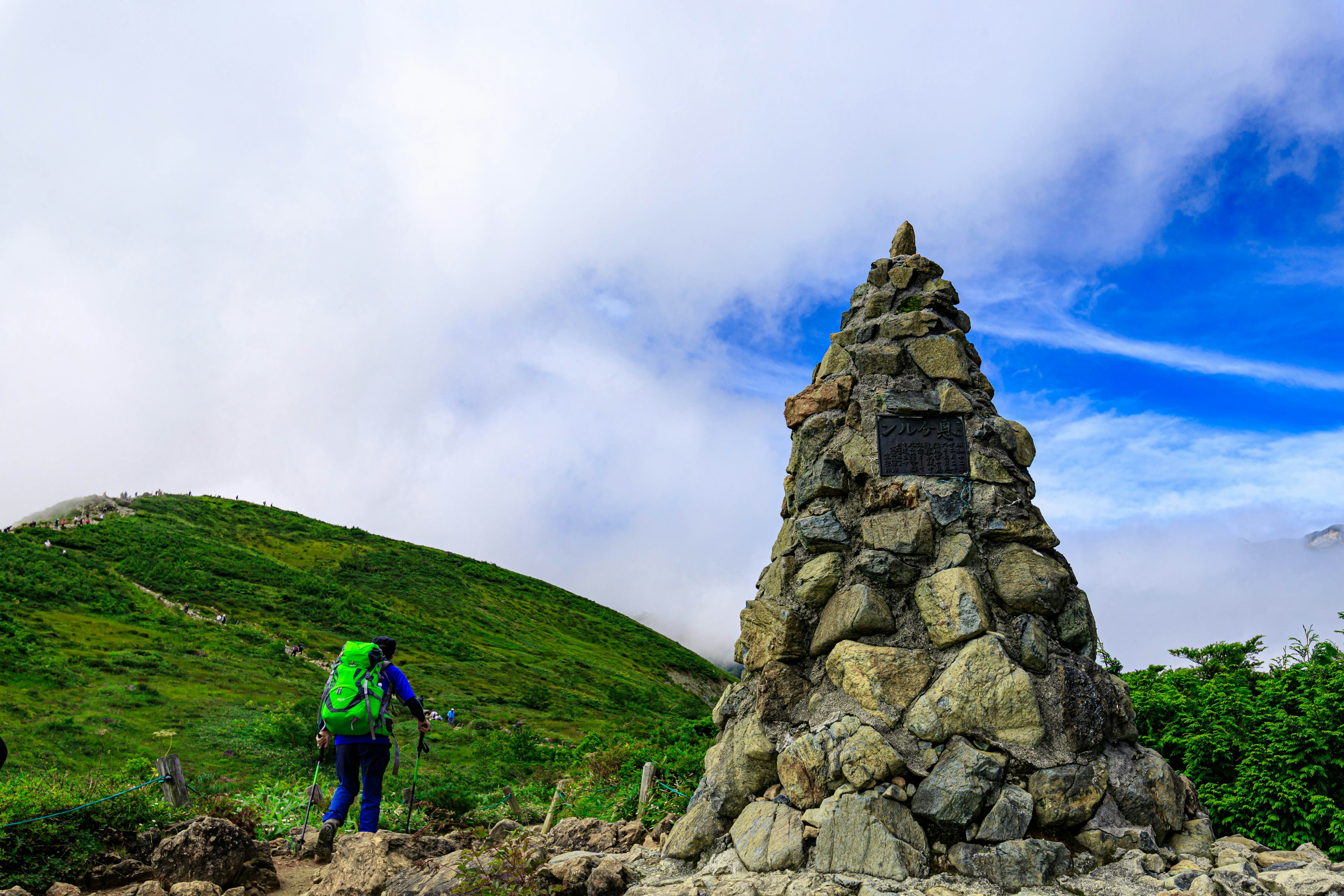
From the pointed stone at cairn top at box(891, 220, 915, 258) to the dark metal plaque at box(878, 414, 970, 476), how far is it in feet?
6.30

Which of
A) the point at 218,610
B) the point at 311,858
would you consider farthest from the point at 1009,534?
the point at 218,610

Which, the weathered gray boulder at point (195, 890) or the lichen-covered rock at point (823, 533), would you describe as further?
the lichen-covered rock at point (823, 533)

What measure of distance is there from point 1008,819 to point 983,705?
0.73 metres

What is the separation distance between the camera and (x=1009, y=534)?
6094 mm

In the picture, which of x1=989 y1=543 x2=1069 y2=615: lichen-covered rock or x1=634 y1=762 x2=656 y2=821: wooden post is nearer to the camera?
x1=989 y1=543 x2=1069 y2=615: lichen-covered rock

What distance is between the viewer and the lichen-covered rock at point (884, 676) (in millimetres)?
5562

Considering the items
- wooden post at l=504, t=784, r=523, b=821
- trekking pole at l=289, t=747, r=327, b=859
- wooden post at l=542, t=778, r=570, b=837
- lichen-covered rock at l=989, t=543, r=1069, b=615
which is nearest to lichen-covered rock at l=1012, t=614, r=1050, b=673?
lichen-covered rock at l=989, t=543, r=1069, b=615

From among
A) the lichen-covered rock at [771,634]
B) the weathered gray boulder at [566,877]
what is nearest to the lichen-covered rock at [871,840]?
the lichen-covered rock at [771,634]

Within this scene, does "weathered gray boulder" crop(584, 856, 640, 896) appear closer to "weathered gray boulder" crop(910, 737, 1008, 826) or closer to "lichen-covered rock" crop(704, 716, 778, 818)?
"lichen-covered rock" crop(704, 716, 778, 818)

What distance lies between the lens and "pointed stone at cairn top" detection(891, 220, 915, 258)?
7582mm

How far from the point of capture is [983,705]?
5.35 metres

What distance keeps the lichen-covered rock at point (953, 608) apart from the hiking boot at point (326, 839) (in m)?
5.79

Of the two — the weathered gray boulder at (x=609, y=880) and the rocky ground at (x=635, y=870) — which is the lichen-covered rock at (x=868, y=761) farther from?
the weathered gray boulder at (x=609, y=880)

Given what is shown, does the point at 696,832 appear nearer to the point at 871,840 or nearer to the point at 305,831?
the point at 871,840
